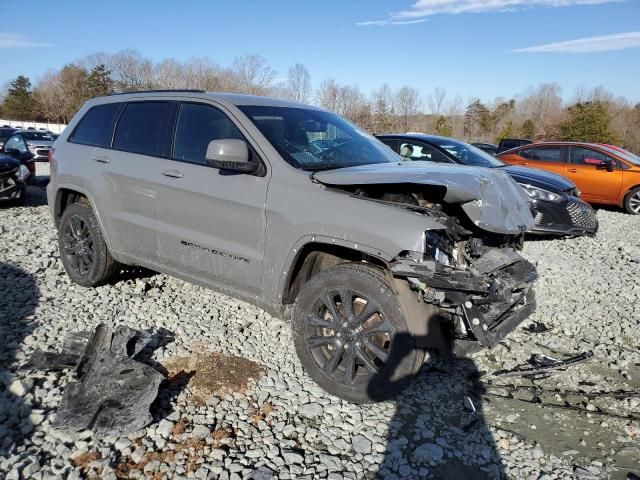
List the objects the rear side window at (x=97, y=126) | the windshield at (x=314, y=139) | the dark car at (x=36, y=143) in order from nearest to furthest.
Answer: the windshield at (x=314, y=139) → the rear side window at (x=97, y=126) → the dark car at (x=36, y=143)

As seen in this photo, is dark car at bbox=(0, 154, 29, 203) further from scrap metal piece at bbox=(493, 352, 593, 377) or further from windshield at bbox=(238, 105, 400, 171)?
scrap metal piece at bbox=(493, 352, 593, 377)

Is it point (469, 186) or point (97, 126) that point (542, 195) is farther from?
point (97, 126)

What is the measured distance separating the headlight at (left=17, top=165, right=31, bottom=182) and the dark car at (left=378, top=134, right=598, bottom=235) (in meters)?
7.09

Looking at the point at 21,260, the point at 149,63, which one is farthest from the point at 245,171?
the point at 149,63

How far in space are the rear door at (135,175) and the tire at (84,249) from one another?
0.30 metres

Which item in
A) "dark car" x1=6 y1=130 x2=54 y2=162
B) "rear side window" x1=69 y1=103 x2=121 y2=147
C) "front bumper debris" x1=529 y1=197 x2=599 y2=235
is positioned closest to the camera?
"rear side window" x1=69 y1=103 x2=121 y2=147

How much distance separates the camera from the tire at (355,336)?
2967mm

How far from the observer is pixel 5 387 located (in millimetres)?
3162

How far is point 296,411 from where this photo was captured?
10.2 feet

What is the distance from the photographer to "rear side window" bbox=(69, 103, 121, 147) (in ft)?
15.3

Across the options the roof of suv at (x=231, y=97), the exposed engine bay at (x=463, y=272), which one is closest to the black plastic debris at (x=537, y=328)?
the exposed engine bay at (x=463, y=272)

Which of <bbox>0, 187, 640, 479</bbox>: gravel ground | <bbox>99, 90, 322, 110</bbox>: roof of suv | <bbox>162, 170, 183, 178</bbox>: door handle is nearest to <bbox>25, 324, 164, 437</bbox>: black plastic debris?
<bbox>0, 187, 640, 479</bbox>: gravel ground

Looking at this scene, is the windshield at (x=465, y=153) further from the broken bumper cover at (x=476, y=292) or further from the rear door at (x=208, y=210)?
the rear door at (x=208, y=210)

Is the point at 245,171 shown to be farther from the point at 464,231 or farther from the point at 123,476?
the point at 123,476
